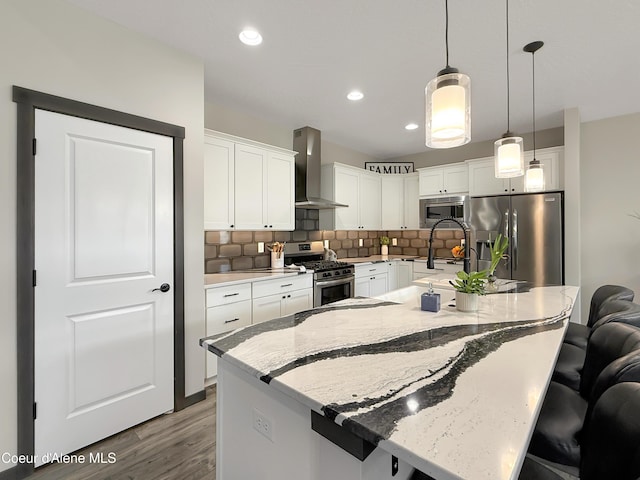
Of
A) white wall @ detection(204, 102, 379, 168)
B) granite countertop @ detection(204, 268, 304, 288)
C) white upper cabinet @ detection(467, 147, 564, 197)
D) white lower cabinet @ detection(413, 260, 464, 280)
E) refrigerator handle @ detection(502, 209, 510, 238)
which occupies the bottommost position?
white lower cabinet @ detection(413, 260, 464, 280)

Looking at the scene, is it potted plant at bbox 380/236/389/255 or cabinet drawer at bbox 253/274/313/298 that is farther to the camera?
potted plant at bbox 380/236/389/255

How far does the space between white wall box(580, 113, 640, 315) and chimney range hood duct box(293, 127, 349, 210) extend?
326cm

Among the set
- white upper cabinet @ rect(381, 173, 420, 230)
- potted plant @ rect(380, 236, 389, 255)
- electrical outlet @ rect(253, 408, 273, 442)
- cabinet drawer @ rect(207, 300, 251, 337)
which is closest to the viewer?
electrical outlet @ rect(253, 408, 273, 442)

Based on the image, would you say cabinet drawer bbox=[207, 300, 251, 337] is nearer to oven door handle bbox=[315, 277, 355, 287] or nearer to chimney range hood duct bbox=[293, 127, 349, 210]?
oven door handle bbox=[315, 277, 355, 287]

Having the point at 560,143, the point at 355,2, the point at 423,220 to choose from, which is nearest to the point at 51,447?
the point at 355,2

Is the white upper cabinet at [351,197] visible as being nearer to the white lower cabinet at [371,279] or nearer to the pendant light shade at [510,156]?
the white lower cabinet at [371,279]

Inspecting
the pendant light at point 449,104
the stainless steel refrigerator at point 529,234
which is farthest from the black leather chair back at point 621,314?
the stainless steel refrigerator at point 529,234

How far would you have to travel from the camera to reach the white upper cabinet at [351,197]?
180 inches

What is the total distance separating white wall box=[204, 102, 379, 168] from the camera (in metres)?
3.36

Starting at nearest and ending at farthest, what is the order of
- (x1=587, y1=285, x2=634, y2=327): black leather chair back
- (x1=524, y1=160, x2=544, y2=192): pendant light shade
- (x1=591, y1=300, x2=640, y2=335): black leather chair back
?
(x1=591, y1=300, x2=640, y2=335): black leather chair back
(x1=587, y1=285, x2=634, y2=327): black leather chair back
(x1=524, y1=160, x2=544, y2=192): pendant light shade

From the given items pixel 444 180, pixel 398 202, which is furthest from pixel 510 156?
pixel 398 202

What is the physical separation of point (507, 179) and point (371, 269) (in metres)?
2.19

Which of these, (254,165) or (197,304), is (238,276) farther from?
(254,165)

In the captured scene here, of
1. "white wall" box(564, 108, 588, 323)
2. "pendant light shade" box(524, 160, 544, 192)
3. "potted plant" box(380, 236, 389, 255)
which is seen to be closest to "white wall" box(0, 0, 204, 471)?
"pendant light shade" box(524, 160, 544, 192)
